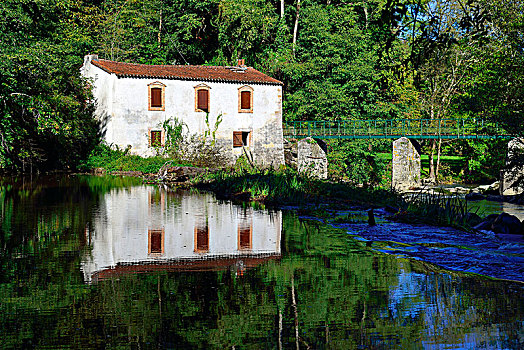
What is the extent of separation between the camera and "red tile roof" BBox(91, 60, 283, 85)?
35.2 meters

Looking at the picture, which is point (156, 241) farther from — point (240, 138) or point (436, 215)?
point (240, 138)

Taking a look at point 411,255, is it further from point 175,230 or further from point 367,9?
point 367,9

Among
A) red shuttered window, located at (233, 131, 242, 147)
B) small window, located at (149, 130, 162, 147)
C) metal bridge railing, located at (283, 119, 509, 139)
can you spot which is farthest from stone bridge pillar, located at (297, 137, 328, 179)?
small window, located at (149, 130, 162, 147)

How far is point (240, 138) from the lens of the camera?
38125 mm

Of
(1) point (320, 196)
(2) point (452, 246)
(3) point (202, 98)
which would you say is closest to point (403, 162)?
(3) point (202, 98)

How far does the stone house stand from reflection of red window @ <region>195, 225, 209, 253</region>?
22998 mm

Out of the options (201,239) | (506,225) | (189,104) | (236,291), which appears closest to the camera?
(236,291)

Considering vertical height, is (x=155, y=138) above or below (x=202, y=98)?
below

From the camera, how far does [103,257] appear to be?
32.1 feet

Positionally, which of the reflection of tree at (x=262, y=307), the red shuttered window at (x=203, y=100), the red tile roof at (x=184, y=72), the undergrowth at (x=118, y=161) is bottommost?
the reflection of tree at (x=262, y=307)

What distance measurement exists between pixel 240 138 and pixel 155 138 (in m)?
5.59

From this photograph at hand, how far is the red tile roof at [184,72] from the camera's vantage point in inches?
1387

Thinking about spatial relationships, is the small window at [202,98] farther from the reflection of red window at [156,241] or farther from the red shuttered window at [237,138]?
the reflection of red window at [156,241]

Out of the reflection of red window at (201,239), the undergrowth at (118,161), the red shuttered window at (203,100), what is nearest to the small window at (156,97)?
the red shuttered window at (203,100)
